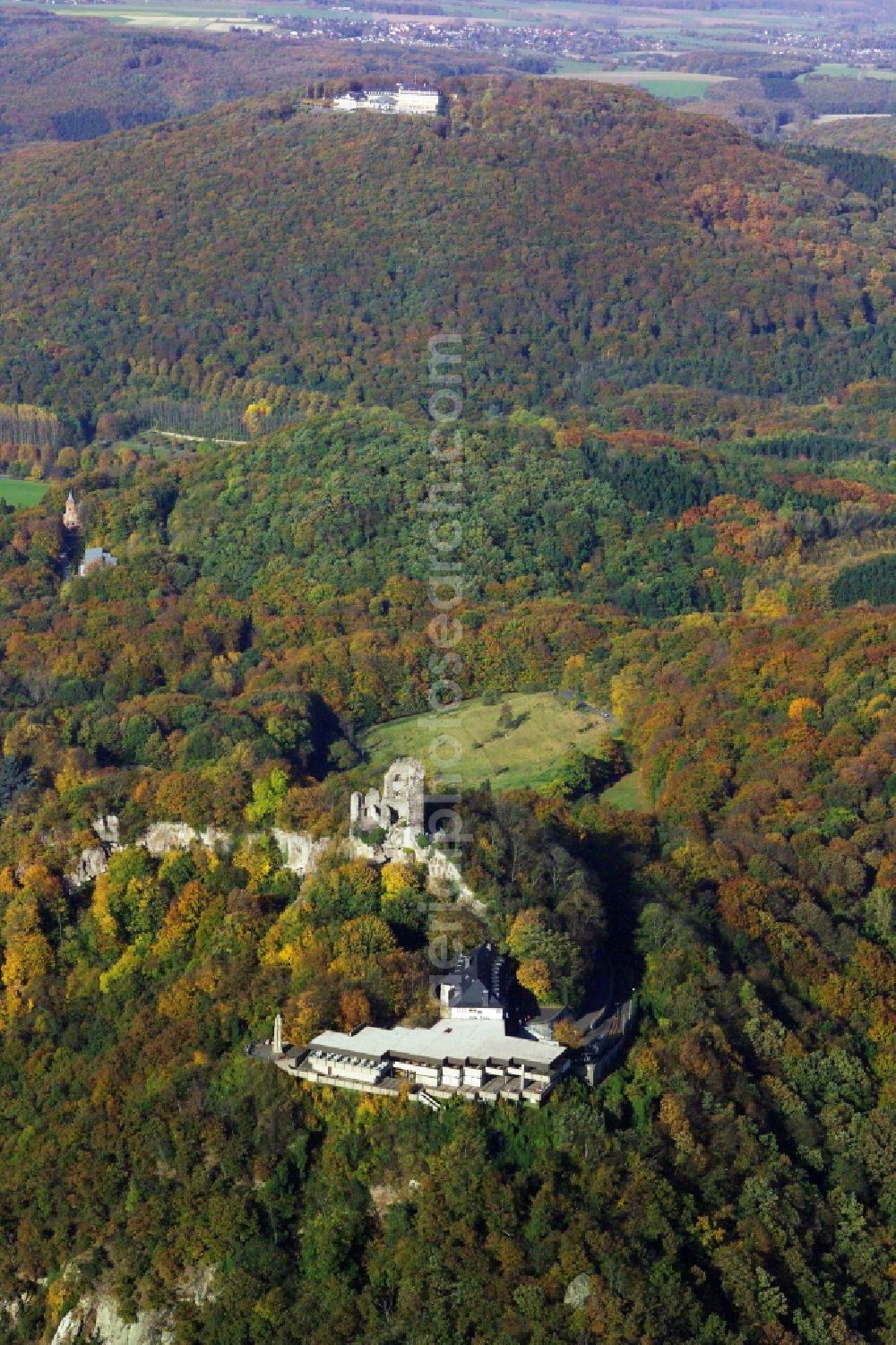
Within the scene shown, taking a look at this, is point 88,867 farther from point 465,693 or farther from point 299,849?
→ point 465,693


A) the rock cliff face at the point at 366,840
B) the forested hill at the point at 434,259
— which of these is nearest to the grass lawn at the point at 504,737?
the rock cliff face at the point at 366,840

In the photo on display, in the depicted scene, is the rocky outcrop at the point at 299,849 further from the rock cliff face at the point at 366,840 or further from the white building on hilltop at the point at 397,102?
the white building on hilltop at the point at 397,102

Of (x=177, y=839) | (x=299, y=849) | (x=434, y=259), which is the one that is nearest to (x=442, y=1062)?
(x=299, y=849)

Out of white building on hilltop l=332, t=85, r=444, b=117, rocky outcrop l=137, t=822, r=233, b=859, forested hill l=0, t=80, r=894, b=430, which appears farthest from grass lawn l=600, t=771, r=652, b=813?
white building on hilltop l=332, t=85, r=444, b=117

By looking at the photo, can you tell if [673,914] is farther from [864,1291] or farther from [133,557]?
[133,557]

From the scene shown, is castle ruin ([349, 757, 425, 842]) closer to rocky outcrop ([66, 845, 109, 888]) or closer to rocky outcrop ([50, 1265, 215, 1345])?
rocky outcrop ([66, 845, 109, 888])

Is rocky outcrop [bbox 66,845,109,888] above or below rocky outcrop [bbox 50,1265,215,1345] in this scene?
above
